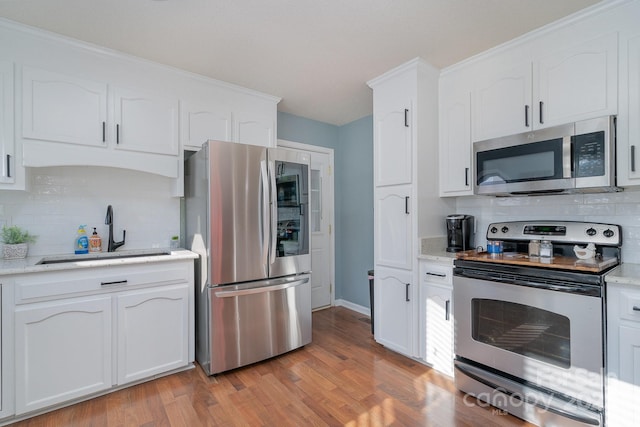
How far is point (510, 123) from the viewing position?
2275 millimetres

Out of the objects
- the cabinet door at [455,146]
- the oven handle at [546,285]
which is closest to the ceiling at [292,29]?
the cabinet door at [455,146]

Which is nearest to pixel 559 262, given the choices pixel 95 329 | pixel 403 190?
pixel 403 190

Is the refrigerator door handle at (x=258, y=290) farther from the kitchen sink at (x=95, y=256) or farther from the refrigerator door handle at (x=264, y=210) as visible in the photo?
the kitchen sink at (x=95, y=256)

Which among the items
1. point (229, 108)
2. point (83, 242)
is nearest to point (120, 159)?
point (83, 242)

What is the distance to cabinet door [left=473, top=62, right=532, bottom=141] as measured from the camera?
86.6 inches

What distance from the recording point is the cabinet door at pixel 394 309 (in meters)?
2.57

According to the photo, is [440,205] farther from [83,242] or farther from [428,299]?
[83,242]

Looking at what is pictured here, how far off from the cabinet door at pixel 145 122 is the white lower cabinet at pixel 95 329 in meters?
0.99

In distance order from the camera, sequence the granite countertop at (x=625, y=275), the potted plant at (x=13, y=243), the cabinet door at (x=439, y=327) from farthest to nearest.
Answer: the cabinet door at (x=439, y=327) → the potted plant at (x=13, y=243) → the granite countertop at (x=625, y=275)

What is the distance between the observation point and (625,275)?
159 cm

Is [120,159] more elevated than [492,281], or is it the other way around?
[120,159]

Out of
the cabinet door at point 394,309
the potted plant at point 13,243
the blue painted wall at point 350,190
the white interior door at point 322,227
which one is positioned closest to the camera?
the potted plant at point 13,243

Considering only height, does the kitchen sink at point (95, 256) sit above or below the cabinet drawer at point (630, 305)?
above

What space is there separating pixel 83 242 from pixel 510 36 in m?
3.64
